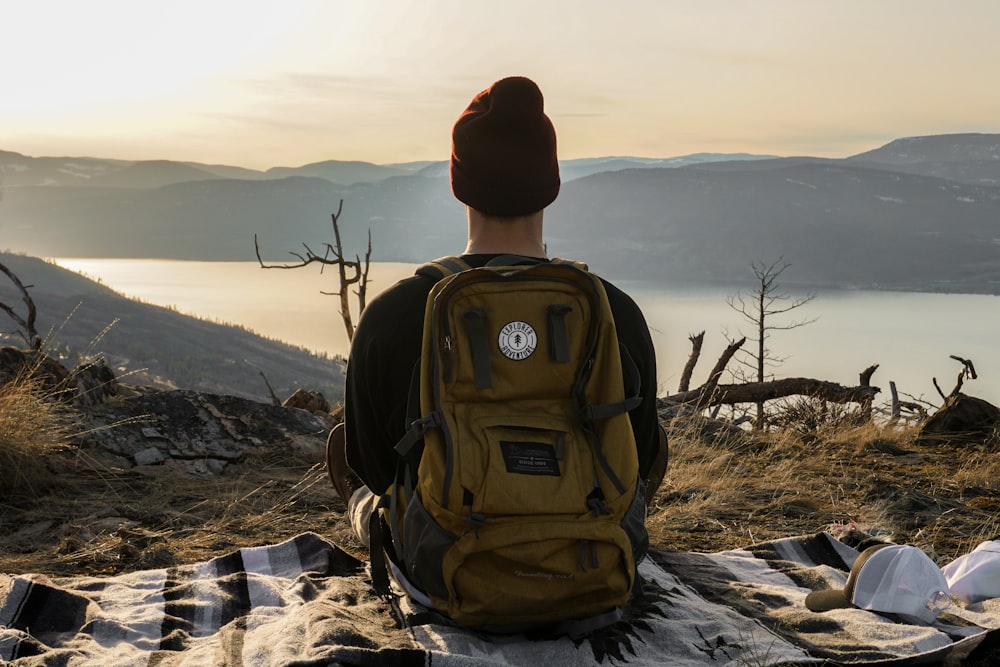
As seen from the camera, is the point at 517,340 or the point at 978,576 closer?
the point at 517,340

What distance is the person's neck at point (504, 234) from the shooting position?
8.72 ft

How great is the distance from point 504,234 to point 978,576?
2191 mm

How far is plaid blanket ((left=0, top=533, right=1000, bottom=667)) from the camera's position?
2.52 m

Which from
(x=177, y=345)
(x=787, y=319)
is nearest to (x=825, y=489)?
(x=177, y=345)

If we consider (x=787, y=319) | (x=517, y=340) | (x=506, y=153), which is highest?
(x=506, y=153)

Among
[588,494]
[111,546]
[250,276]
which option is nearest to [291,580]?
[111,546]

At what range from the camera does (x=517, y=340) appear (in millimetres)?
2355

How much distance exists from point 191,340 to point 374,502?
87.7 metres

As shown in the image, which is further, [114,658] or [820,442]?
[820,442]

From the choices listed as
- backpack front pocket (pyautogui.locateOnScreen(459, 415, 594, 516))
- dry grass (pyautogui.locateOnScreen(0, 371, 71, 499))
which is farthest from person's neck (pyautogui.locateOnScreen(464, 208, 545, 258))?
dry grass (pyautogui.locateOnScreen(0, 371, 71, 499))

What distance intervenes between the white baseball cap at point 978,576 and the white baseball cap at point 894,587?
0.20 metres

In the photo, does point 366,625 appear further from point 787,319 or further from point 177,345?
point 787,319

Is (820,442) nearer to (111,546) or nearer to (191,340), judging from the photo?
(111,546)

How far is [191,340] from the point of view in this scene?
85.2 m
